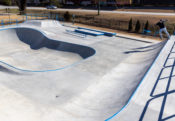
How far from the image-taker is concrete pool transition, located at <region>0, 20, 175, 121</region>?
5.82 metres

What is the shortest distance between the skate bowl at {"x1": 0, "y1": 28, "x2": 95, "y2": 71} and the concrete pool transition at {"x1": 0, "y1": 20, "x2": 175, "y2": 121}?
10 cm

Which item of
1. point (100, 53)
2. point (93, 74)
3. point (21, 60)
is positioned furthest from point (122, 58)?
point (21, 60)

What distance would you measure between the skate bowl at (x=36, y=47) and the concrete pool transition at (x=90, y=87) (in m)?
0.10

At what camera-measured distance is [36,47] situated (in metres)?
17.5

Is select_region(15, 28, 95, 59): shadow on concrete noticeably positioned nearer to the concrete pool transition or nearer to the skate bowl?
the skate bowl

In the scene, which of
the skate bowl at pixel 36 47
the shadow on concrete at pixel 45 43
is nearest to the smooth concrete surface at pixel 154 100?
the skate bowl at pixel 36 47

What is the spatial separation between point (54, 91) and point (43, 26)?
17.1 m

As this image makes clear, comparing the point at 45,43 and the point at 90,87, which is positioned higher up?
the point at 45,43

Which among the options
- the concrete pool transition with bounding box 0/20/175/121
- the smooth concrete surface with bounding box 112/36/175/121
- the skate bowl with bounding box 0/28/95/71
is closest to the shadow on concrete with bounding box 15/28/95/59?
the skate bowl with bounding box 0/28/95/71

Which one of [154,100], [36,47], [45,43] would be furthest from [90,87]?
[36,47]

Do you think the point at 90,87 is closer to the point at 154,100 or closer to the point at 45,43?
the point at 154,100

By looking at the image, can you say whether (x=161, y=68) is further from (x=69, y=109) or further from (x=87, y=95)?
(x=69, y=109)

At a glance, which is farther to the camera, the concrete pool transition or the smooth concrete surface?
the concrete pool transition

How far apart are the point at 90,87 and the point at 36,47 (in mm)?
11187
